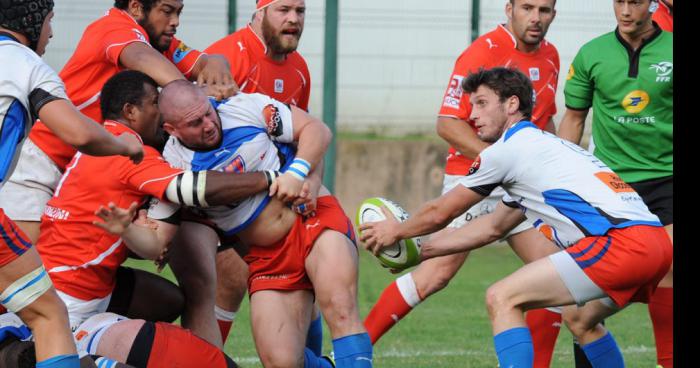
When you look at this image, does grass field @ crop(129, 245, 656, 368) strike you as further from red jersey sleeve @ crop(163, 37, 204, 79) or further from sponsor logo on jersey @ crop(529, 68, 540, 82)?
red jersey sleeve @ crop(163, 37, 204, 79)

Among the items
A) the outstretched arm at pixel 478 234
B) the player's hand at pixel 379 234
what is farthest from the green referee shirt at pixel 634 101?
the player's hand at pixel 379 234

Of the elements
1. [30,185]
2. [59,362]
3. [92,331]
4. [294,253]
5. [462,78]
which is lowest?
[92,331]

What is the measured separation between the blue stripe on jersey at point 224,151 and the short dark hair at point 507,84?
124 cm

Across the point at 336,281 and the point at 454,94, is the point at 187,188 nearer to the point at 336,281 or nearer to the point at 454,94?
the point at 336,281

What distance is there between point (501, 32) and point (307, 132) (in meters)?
2.36

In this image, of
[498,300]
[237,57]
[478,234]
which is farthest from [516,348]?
[237,57]

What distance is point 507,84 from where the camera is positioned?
5984mm

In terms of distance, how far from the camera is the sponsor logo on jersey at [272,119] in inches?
233

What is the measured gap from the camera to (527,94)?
6039 millimetres

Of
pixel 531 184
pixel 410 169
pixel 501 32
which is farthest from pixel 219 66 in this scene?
pixel 410 169

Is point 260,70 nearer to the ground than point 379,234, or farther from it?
farther from it

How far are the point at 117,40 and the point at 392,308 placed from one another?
2450mm
